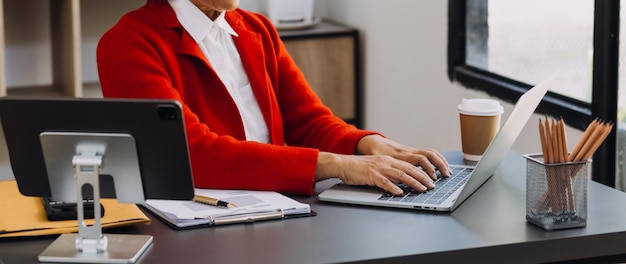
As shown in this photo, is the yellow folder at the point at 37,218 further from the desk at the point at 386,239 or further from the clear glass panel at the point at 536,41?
the clear glass panel at the point at 536,41

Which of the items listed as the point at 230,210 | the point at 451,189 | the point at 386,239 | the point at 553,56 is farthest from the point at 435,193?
the point at 553,56

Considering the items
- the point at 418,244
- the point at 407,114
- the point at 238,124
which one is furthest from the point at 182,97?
the point at 407,114

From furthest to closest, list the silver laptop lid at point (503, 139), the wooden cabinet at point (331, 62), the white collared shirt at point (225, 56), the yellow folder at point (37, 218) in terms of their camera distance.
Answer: the wooden cabinet at point (331, 62)
the white collared shirt at point (225, 56)
the silver laptop lid at point (503, 139)
the yellow folder at point (37, 218)

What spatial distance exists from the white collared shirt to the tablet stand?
685 millimetres

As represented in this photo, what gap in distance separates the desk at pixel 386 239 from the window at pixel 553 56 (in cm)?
80

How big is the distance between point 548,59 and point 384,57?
977mm

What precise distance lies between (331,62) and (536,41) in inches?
45.3

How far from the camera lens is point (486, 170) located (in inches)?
72.3

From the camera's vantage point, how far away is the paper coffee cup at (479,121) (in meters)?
2.04

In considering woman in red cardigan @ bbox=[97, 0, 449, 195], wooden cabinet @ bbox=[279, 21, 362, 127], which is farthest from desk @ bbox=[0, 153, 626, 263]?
wooden cabinet @ bbox=[279, 21, 362, 127]

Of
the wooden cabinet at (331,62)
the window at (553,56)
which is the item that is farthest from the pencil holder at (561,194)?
the wooden cabinet at (331,62)

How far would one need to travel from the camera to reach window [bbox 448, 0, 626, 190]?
2.48m

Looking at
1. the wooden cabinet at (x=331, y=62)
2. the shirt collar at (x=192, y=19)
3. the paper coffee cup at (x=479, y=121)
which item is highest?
the shirt collar at (x=192, y=19)

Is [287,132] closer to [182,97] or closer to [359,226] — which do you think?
[182,97]
